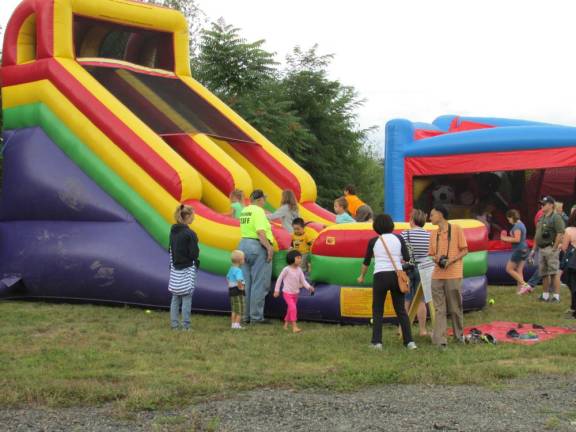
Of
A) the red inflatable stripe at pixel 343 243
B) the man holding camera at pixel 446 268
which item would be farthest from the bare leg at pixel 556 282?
the man holding camera at pixel 446 268

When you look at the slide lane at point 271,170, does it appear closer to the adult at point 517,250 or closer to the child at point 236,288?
the adult at point 517,250

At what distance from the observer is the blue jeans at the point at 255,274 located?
8609mm

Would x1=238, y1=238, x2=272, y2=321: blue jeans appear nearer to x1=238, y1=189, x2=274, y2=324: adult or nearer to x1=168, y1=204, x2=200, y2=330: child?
x1=238, y1=189, x2=274, y2=324: adult

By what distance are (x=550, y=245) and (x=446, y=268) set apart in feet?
12.2

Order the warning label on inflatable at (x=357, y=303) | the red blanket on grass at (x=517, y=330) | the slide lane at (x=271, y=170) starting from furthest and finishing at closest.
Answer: the slide lane at (x=271, y=170), the warning label on inflatable at (x=357, y=303), the red blanket on grass at (x=517, y=330)

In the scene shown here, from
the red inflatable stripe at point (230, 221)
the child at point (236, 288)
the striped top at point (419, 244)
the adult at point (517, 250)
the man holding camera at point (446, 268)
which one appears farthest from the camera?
the adult at point (517, 250)

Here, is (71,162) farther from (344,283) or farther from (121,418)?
(121,418)

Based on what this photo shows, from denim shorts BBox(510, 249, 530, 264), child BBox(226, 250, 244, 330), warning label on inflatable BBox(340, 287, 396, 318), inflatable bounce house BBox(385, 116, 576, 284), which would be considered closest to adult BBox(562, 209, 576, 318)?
denim shorts BBox(510, 249, 530, 264)

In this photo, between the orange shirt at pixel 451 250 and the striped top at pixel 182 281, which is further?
the striped top at pixel 182 281

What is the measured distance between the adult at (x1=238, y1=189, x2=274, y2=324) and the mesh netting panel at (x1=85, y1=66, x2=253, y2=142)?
2.30m

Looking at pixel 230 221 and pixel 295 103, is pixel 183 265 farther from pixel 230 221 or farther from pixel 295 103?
pixel 295 103

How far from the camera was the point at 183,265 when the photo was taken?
317 inches

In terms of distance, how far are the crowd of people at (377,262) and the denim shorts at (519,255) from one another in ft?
1.33

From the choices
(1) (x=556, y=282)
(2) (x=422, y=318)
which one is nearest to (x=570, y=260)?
(1) (x=556, y=282)
